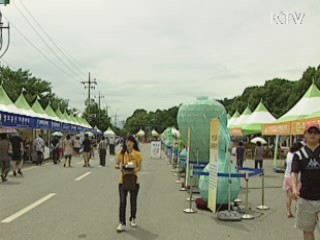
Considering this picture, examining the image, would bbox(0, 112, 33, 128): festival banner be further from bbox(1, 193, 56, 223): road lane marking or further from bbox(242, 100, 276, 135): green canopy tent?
bbox(242, 100, 276, 135): green canopy tent

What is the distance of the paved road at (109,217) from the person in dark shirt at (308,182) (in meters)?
2.46

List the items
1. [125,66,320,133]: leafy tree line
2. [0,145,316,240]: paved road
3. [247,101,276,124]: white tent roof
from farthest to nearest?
[125,66,320,133]: leafy tree line, [247,101,276,124]: white tent roof, [0,145,316,240]: paved road

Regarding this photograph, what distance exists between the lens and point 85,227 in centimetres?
841

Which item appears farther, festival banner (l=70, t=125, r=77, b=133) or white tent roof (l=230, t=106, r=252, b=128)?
festival banner (l=70, t=125, r=77, b=133)

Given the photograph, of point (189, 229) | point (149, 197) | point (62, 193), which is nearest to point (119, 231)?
point (189, 229)

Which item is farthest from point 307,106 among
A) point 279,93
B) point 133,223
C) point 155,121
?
point 155,121

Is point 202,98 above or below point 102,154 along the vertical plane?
above

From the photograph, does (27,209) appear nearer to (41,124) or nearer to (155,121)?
(41,124)

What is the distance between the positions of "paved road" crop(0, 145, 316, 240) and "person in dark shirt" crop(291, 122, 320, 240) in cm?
246

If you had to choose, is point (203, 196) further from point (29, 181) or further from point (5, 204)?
point (29, 181)

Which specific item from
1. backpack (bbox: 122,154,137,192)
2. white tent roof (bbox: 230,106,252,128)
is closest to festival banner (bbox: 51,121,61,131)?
white tent roof (bbox: 230,106,252,128)

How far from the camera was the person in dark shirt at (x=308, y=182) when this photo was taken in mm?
5387

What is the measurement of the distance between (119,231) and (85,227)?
2.67ft

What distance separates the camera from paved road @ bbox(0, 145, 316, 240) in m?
7.91
